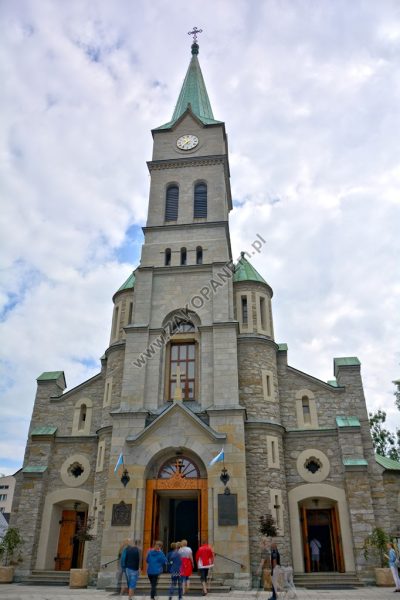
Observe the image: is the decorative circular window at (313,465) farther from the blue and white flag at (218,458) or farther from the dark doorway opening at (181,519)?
the dark doorway opening at (181,519)

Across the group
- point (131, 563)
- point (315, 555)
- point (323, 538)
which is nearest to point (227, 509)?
point (315, 555)

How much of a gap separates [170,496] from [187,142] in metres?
21.4

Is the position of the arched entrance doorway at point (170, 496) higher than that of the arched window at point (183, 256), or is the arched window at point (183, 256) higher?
the arched window at point (183, 256)

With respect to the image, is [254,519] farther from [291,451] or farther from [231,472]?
[291,451]

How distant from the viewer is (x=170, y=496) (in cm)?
2270

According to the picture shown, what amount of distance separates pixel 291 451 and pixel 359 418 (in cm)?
374

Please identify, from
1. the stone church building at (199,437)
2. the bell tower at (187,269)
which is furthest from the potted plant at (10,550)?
the bell tower at (187,269)

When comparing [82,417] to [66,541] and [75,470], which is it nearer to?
[75,470]

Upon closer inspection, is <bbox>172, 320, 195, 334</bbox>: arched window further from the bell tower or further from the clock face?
the clock face

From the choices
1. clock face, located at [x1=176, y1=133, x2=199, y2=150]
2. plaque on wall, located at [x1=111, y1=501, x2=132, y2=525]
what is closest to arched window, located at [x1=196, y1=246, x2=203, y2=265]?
clock face, located at [x1=176, y1=133, x2=199, y2=150]

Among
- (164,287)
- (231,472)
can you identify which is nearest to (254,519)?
(231,472)

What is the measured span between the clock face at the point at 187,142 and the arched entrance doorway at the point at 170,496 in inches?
768

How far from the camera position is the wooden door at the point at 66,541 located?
23.4 metres

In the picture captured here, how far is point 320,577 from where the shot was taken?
20.2 m
